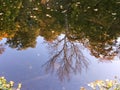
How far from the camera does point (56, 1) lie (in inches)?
660

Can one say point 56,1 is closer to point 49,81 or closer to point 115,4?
point 115,4

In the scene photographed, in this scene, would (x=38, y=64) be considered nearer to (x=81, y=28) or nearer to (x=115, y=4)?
(x=81, y=28)

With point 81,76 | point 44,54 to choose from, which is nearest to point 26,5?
point 44,54

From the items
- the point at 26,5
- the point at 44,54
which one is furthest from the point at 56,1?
the point at 44,54

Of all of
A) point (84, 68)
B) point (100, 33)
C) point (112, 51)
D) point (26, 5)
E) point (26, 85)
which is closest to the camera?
point (26, 85)

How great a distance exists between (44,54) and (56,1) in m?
5.61

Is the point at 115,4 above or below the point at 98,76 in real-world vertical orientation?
above

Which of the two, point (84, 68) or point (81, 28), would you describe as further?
point (81, 28)

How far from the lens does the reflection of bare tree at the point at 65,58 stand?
34.9 feet

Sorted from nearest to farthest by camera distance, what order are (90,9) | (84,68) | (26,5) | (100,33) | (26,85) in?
(26,85)
(84,68)
(100,33)
(90,9)
(26,5)

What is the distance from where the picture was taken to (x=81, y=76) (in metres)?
10.1

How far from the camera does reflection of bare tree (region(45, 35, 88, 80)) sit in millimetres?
10628

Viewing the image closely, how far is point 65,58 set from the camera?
11.7 m

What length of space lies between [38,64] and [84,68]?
154 cm
